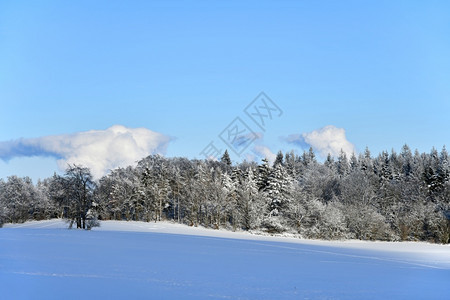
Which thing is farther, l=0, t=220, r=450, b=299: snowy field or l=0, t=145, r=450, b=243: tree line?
l=0, t=145, r=450, b=243: tree line

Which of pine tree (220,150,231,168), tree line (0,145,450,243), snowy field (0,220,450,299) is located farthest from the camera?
pine tree (220,150,231,168)

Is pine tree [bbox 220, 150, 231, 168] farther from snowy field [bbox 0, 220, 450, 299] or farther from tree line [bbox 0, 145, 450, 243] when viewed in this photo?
snowy field [bbox 0, 220, 450, 299]

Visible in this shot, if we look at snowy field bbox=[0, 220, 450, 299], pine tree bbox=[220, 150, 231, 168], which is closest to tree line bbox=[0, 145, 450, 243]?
pine tree bbox=[220, 150, 231, 168]

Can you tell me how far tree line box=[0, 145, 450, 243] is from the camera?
53.1 m

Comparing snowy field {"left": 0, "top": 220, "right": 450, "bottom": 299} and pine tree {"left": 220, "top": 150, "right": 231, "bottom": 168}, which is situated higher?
pine tree {"left": 220, "top": 150, "right": 231, "bottom": 168}

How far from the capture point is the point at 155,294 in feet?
32.2

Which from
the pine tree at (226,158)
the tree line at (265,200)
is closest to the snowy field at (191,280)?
the tree line at (265,200)

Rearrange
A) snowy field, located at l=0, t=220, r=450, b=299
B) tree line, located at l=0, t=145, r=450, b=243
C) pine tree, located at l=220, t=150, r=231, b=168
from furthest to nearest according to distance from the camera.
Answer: pine tree, located at l=220, t=150, r=231, b=168 < tree line, located at l=0, t=145, r=450, b=243 < snowy field, located at l=0, t=220, r=450, b=299

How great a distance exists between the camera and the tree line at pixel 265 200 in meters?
53.1

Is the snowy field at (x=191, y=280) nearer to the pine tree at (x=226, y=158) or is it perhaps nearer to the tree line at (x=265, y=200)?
the tree line at (x=265, y=200)

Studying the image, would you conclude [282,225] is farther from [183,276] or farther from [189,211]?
[183,276]

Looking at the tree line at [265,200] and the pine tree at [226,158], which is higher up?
the pine tree at [226,158]

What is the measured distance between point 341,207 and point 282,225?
9.46m

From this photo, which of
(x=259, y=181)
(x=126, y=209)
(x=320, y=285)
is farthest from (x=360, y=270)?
(x=126, y=209)
